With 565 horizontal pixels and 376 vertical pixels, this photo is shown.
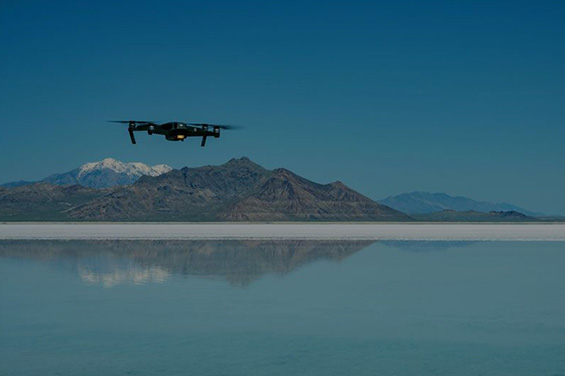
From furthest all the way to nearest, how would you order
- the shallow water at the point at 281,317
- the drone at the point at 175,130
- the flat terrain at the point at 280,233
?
the flat terrain at the point at 280,233 → the drone at the point at 175,130 → the shallow water at the point at 281,317

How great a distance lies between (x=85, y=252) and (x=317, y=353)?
33.0 meters

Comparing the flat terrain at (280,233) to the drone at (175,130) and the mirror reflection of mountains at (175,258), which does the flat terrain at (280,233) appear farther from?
the drone at (175,130)

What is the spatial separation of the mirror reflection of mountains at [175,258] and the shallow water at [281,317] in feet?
0.68

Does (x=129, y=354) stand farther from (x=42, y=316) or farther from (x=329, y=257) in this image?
(x=329, y=257)

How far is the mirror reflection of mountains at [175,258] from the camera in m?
33.6

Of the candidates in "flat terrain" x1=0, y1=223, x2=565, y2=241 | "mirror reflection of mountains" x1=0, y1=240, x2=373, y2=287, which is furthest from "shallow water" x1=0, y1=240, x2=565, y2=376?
"flat terrain" x1=0, y1=223, x2=565, y2=241

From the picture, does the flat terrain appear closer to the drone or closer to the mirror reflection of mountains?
the mirror reflection of mountains

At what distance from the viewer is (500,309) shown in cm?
2366

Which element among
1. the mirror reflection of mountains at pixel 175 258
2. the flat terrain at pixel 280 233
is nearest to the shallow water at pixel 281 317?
the mirror reflection of mountains at pixel 175 258

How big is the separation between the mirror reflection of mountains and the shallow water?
0.68 feet

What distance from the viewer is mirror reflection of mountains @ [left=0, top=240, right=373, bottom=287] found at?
3356 cm

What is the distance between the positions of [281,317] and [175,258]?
21497 millimetres

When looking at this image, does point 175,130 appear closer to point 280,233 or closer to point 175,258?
point 175,258

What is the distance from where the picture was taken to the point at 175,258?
42.6 metres
